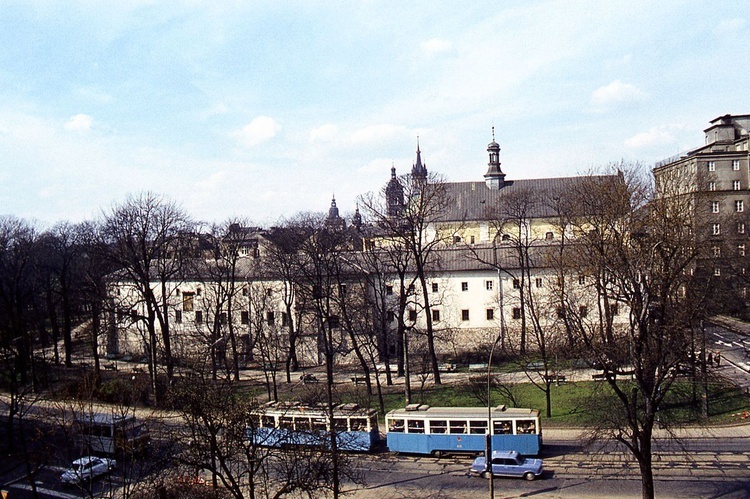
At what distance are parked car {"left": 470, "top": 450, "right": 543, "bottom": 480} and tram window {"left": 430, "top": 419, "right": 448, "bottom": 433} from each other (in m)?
2.55

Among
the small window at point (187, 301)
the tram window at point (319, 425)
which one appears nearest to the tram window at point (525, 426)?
the tram window at point (319, 425)

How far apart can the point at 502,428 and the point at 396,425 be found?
191 inches

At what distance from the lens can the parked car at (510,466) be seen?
79.6 ft

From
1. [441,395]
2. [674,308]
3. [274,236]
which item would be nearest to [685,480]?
[674,308]

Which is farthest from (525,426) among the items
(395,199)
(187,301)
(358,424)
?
(187,301)

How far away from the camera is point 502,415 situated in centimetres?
2678

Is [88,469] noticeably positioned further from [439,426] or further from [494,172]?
[494,172]

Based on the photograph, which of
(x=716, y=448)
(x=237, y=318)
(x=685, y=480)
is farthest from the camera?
(x=237, y=318)

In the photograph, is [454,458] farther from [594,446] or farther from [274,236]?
[274,236]

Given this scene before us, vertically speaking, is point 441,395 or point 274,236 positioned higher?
point 274,236

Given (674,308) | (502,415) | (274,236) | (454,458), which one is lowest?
(454,458)

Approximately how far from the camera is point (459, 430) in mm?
27344

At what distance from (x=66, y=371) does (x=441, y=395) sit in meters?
29.7

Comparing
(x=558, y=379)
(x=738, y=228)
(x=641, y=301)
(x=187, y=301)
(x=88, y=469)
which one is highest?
(x=738, y=228)
